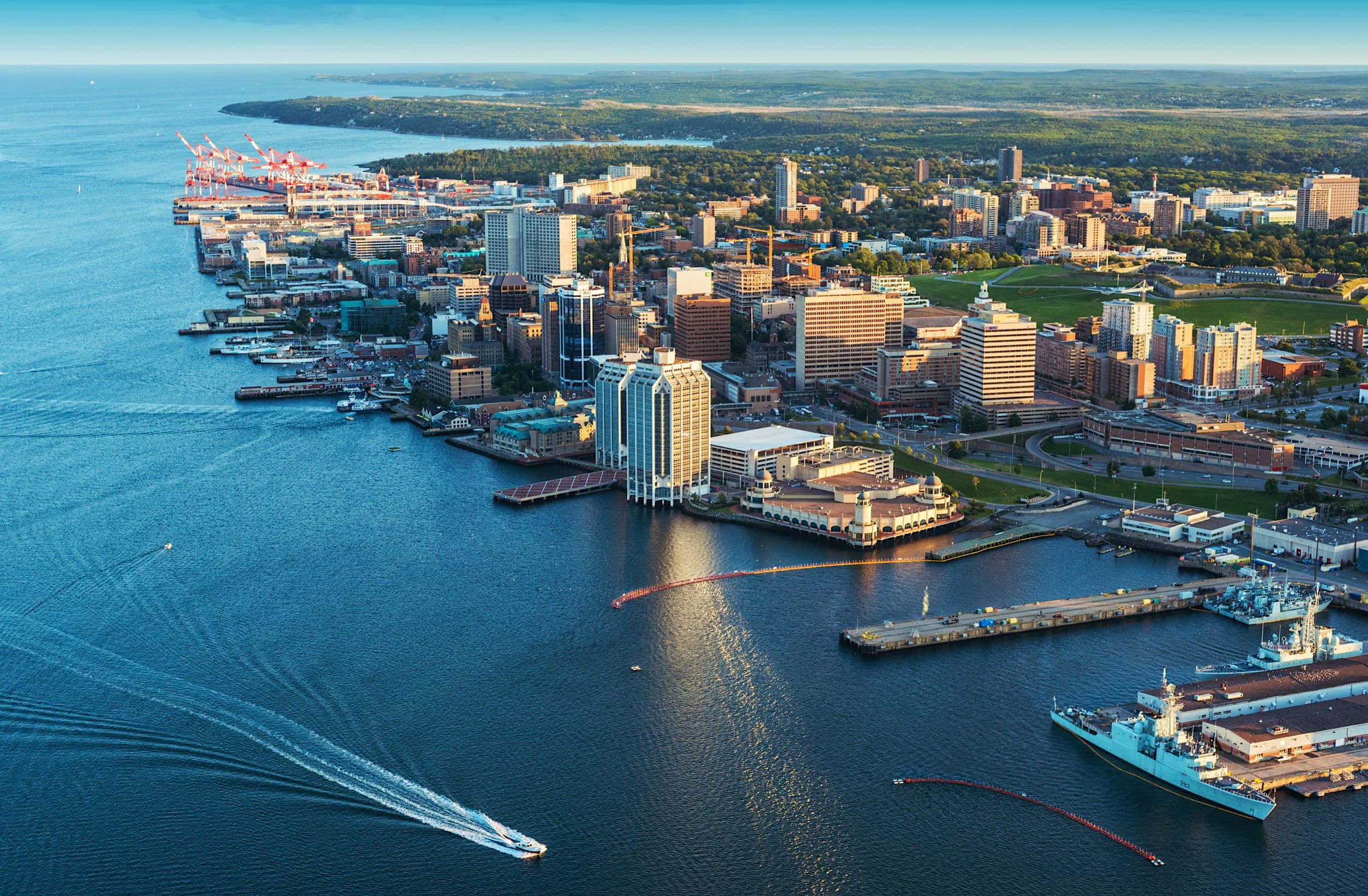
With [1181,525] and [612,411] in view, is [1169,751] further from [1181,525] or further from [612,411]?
[612,411]

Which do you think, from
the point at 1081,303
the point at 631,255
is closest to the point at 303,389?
the point at 631,255

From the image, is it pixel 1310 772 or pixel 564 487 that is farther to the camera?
pixel 564 487

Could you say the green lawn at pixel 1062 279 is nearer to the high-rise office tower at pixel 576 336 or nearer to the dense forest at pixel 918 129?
the high-rise office tower at pixel 576 336

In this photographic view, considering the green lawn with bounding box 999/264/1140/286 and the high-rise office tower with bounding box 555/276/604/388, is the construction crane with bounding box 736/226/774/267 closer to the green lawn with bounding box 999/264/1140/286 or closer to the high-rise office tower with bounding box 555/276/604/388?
the green lawn with bounding box 999/264/1140/286

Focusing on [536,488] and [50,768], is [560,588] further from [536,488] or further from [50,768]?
[50,768]

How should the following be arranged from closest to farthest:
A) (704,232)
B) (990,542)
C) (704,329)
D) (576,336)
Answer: (990,542), (576,336), (704,329), (704,232)
